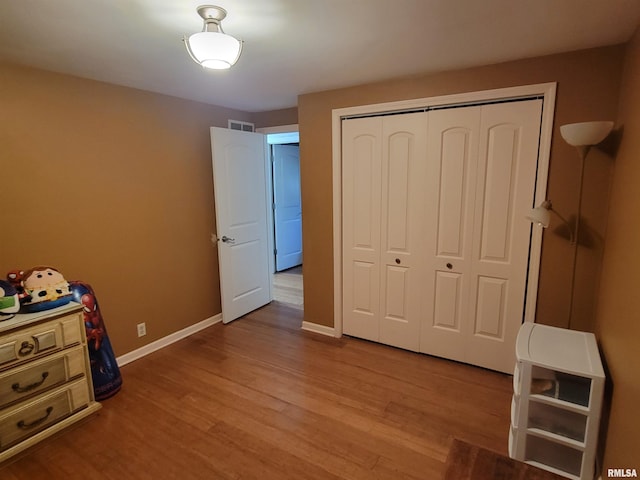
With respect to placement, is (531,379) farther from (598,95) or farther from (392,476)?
(598,95)

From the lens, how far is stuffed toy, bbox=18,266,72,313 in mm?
2072

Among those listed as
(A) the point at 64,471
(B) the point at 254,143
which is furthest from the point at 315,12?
(A) the point at 64,471

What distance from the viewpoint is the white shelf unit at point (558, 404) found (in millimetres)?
1608

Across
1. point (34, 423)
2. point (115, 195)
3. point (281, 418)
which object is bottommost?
point (281, 418)

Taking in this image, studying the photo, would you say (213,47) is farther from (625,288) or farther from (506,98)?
(625,288)

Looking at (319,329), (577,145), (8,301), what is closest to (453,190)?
(577,145)

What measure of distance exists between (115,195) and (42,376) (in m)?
1.37

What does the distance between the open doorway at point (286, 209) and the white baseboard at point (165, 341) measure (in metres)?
1.70

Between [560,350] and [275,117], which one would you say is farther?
[275,117]

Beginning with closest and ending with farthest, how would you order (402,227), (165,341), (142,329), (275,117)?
(402,227)
(142,329)
(165,341)
(275,117)

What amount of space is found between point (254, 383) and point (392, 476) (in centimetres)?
121

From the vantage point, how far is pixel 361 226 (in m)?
3.10

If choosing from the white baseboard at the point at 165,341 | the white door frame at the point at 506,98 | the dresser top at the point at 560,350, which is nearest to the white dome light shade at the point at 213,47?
the white door frame at the point at 506,98

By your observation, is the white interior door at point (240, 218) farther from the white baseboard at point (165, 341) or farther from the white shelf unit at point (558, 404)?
the white shelf unit at point (558, 404)
